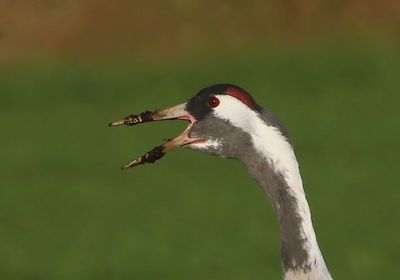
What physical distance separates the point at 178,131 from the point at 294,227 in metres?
21.0

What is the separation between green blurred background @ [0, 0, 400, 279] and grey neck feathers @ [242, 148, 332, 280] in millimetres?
12088

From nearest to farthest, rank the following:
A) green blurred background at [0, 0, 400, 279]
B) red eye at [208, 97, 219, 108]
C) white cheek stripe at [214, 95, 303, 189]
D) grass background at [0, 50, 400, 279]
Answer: white cheek stripe at [214, 95, 303, 189] < red eye at [208, 97, 219, 108] < grass background at [0, 50, 400, 279] < green blurred background at [0, 0, 400, 279]

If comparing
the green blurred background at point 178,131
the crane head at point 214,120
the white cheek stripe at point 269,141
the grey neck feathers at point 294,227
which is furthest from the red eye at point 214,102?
the green blurred background at point 178,131

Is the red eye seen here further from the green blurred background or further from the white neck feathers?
the green blurred background

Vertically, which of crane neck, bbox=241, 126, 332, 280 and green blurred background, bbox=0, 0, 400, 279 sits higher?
crane neck, bbox=241, 126, 332, 280

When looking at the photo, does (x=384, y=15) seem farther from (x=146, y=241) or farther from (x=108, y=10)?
(x=146, y=241)

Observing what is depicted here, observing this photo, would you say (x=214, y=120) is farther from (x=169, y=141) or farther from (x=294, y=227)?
(x=294, y=227)

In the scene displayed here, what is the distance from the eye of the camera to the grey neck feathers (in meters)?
11.9

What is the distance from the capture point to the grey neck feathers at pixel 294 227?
11898 mm

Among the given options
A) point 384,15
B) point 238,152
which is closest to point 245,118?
point 238,152

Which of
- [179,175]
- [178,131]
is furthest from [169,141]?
[178,131]

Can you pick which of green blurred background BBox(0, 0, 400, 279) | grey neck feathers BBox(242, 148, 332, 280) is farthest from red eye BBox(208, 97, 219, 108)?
green blurred background BBox(0, 0, 400, 279)

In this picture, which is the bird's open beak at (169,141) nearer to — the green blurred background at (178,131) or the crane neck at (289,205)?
the crane neck at (289,205)

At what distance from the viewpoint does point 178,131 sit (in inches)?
1298
